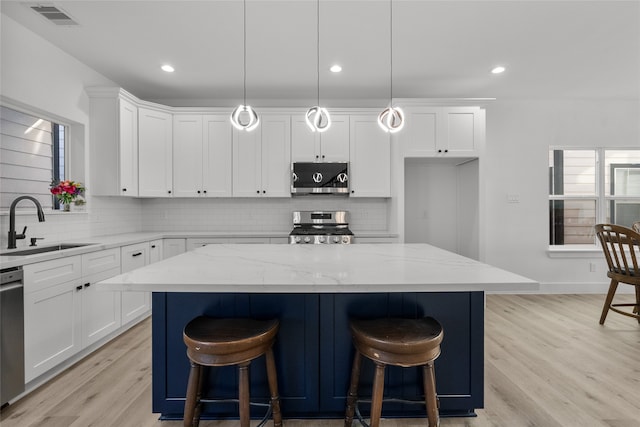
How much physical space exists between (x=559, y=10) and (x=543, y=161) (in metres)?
2.54

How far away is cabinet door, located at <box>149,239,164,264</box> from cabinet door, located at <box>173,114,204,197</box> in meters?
0.71

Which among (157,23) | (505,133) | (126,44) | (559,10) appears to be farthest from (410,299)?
(505,133)

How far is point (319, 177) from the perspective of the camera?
4.23 meters

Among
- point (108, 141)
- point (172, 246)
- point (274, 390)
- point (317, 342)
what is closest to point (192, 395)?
point (274, 390)

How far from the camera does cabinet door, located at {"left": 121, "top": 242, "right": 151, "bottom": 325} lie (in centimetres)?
318

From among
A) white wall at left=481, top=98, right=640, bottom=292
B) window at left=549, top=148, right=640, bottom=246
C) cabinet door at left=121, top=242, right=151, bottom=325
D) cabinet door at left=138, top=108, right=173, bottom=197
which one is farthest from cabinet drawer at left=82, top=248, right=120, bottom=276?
window at left=549, top=148, right=640, bottom=246

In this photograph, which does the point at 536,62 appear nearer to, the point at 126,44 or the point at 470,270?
the point at 470,270

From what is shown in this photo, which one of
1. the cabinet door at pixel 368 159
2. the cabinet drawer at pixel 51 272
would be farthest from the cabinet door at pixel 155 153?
the cabinet door at pixel 368 159

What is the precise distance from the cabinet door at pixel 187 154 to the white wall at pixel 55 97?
727 millimetres

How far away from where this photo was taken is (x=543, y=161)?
15.1 feet

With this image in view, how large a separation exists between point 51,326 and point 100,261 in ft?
2.10

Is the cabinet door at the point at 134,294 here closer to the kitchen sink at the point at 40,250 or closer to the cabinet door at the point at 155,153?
the kitchen sink at the point at 40,250

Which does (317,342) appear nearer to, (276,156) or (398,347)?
(398,347)

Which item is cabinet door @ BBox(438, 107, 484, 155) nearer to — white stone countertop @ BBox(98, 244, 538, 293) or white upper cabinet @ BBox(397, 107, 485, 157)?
white upper cabinet @ BBox(397, 107, 485, 157)
